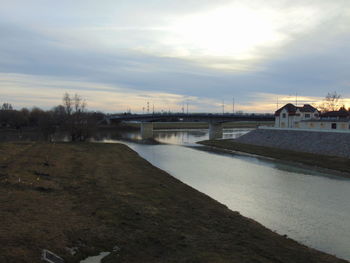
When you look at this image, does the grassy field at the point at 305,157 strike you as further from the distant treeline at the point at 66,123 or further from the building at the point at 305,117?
the distant treeline at the point at 66,123

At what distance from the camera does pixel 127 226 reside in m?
16.8

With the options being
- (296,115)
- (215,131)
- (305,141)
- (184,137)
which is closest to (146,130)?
(184,137)

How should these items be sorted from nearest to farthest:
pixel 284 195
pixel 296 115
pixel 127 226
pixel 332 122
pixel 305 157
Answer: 1. pixel 127 226
2. pixel 284 195
3. pixel 305 157
4. pixel 332 122
5. pixel 296 115

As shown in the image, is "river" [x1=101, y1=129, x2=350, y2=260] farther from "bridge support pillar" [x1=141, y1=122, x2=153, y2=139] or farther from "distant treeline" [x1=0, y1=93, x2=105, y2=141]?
"bridge support pillar" [x1=141, y1=122, x2=153, y2=139]

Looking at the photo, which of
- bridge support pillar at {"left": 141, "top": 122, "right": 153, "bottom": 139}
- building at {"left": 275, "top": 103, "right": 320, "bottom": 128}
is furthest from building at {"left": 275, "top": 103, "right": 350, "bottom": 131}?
bridge support pillar at {"left": 141, "top": 122, "right": 153, "bottom": 139}

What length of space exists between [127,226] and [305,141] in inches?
2017

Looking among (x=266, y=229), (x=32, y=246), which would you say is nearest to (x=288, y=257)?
(x=266, y=229)

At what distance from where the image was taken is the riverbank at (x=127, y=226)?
13367mm

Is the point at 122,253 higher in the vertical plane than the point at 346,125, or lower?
lower

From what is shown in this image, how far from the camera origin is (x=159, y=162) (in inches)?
1890

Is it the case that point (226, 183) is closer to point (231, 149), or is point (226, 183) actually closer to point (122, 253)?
point (122, 253)

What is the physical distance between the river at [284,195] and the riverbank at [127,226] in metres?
2.03

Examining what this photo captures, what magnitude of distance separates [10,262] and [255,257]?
980 centimetres

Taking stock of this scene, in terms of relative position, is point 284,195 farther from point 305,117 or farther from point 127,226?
point 305,117
